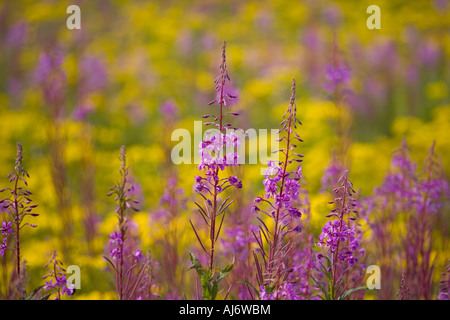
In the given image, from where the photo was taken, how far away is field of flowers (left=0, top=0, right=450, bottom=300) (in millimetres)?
1981

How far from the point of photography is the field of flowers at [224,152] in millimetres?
1981

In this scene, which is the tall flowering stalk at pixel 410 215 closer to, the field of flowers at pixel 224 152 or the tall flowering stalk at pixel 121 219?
the field of flowers at pixel 224 152

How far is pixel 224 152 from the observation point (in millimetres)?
2088

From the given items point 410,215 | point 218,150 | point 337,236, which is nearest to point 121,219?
point 218,150

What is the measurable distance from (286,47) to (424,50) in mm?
3020

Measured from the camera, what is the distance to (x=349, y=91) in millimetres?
3533

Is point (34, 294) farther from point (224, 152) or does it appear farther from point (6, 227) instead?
point (224, 152)

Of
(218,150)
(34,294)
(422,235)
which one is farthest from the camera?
(422,235)

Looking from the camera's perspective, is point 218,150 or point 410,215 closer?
point 218,150

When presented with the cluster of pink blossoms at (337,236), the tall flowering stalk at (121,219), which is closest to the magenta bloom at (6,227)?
the tall flowering stalk at (121,219)

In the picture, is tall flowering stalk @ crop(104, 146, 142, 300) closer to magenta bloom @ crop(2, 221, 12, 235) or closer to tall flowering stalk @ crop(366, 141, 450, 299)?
magenta bloom @ crop(2, 221, 12, 235)

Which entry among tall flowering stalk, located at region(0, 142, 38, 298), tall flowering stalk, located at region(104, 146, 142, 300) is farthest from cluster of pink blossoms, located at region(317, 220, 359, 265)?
tall flowering stalk, located at region(0, 142, 38, 298)

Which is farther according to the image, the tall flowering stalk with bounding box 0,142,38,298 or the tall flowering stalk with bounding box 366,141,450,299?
the tall flowering stalk with bounding box 366,141,450,299
